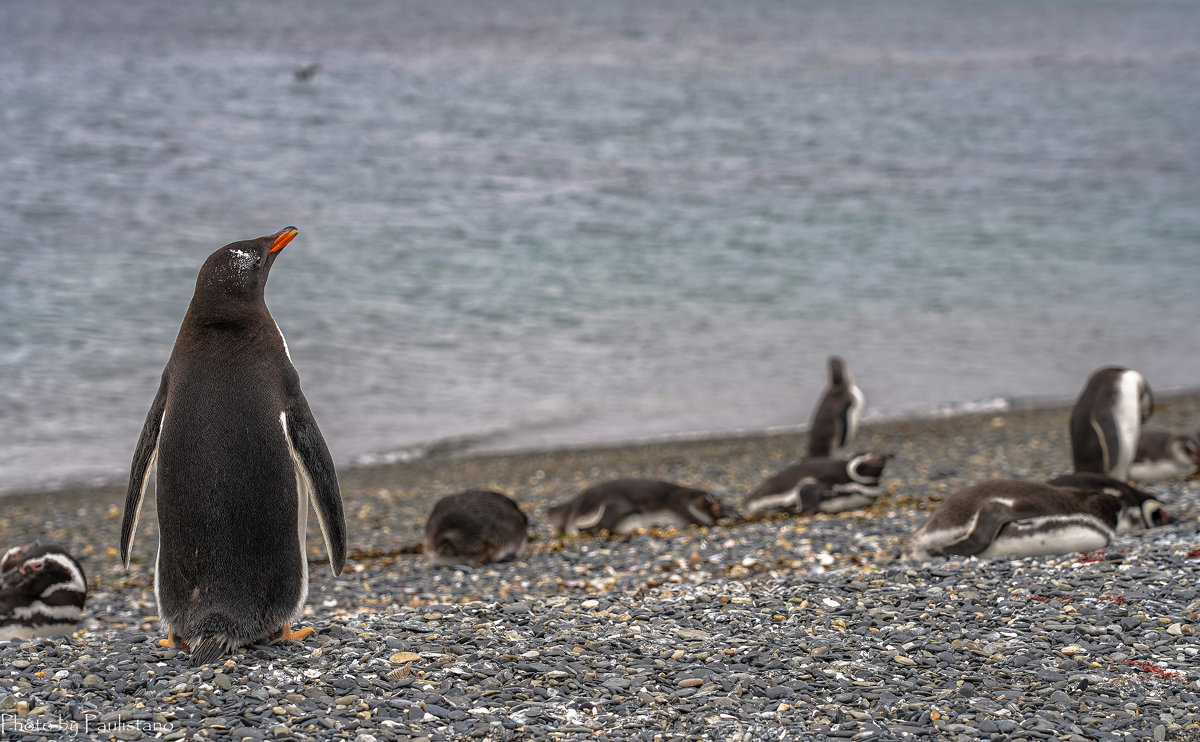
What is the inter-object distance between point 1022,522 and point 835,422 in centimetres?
360

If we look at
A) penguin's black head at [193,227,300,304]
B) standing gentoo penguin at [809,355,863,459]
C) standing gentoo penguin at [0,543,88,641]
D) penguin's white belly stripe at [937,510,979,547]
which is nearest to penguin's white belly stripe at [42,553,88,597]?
standing gentoo penguin at [0,543,88,641]

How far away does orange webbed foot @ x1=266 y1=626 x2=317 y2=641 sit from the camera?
345cm

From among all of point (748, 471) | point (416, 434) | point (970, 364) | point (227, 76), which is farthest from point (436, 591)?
point (227, 76)

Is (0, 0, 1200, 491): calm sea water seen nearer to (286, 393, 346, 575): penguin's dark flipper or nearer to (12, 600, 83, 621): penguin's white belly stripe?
(12, 600, 83, 621): penguin's white belly stripe

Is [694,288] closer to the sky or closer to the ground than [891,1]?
closer to the ground

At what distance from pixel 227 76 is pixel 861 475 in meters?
29.3

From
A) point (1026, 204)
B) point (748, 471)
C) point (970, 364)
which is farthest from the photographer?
point (1026, 204)

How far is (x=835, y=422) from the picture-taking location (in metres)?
8.29

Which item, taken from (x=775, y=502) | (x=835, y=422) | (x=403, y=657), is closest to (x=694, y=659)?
(x=403, y=657)

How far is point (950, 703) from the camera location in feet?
10.2

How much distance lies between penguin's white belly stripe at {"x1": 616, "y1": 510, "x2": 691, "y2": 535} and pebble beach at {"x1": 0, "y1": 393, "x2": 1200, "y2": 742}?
0.75 m

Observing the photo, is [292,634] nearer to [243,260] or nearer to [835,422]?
[243,260]

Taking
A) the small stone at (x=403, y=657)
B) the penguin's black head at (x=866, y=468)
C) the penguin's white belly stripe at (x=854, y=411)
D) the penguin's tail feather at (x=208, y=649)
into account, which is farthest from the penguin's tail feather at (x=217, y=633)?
the penguin's white belly stripe at (x=854, y=411)

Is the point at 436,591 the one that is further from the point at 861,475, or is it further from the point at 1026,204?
the point at 1026,204
